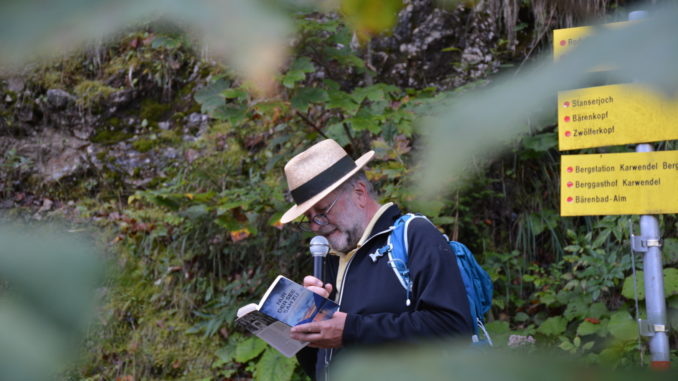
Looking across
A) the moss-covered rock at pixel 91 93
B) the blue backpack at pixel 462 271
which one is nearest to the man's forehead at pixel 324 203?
the blue backpack at pixel 462 271

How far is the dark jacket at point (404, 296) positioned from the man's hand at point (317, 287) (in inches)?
2.4

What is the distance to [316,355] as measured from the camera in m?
2.67

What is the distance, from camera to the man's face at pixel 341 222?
248 centimetres

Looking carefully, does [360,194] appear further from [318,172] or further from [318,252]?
[318,252]

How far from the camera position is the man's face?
2484 millimetres

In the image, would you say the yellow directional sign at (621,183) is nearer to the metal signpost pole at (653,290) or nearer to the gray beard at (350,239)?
the metal signpost pole at (653,290)

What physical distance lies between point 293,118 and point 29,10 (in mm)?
4367

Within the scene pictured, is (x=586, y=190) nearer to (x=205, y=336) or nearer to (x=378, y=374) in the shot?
(x=378, y=374)

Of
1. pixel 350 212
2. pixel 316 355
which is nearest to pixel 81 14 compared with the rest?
pixel 350 212

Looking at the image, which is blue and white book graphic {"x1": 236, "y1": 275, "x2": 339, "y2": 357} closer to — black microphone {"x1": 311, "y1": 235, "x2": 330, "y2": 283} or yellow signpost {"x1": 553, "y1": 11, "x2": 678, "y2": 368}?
black microphone {"x1": 311, "y1": 235, "x2": 330, "y2": 283}

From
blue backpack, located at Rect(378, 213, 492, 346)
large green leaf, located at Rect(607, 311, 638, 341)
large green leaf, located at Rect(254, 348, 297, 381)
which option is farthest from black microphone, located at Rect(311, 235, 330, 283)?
large green leaf, located at Rect(607, 311, 638, 341)

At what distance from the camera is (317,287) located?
7.66 feet

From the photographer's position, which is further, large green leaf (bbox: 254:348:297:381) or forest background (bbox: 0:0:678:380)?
large green leaf (bbox: 254:348:297:381)

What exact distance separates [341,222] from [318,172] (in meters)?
0.24
